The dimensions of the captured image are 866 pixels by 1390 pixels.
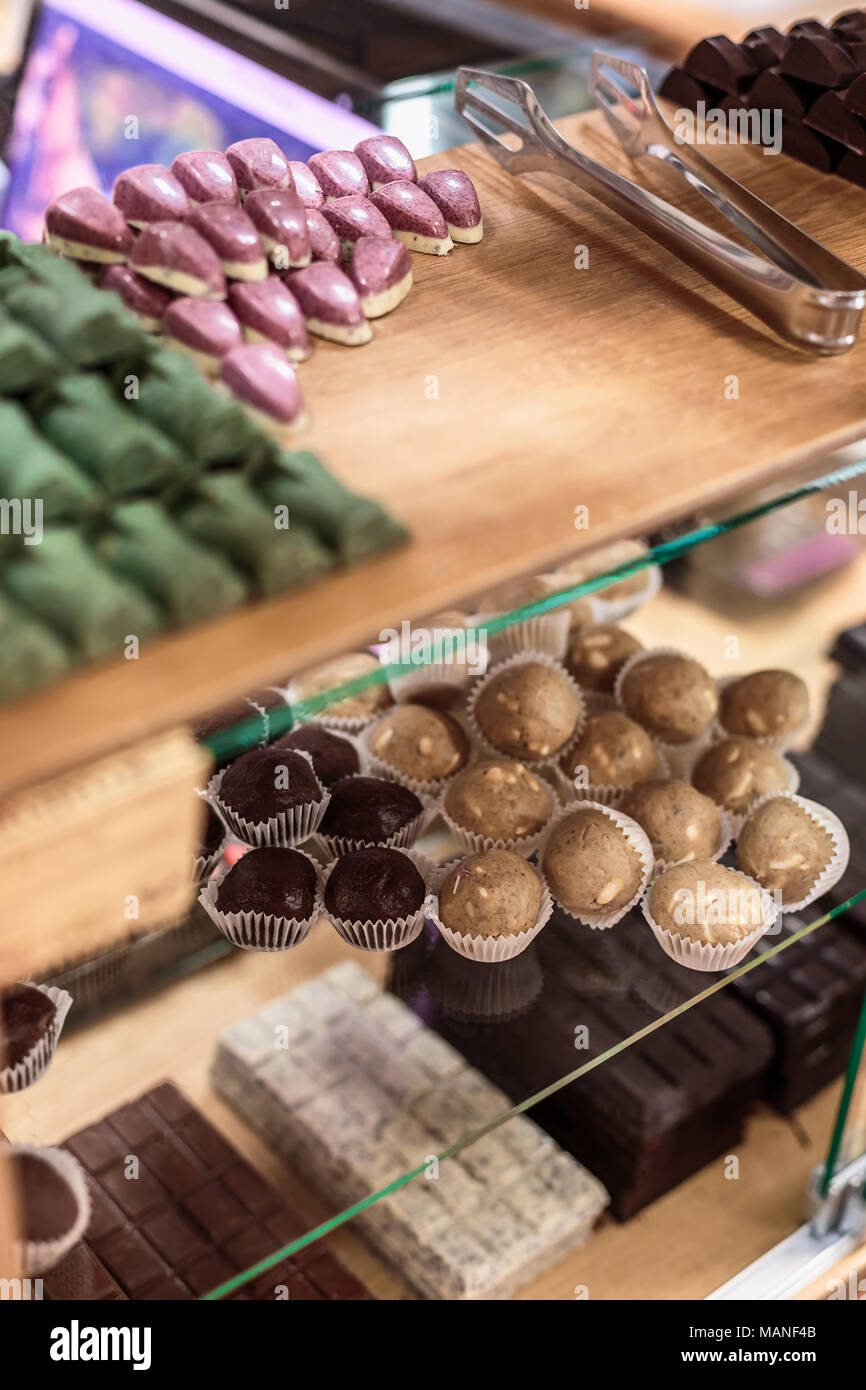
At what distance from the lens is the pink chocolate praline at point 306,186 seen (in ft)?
3.17

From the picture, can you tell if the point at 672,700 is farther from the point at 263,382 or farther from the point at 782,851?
the point at 263,382

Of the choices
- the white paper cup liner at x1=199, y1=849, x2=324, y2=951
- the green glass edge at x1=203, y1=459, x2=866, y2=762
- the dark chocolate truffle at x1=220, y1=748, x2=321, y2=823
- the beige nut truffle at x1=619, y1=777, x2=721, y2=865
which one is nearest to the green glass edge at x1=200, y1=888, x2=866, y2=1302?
the beige nut truffle at x1=619, y1=777, x2=721, y2=865

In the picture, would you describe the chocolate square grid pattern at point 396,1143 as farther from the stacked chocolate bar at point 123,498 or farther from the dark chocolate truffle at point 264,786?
the stacked chocolate bar at point 123,498

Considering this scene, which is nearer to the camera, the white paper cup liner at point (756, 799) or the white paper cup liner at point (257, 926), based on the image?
the white paper cup liner at point (257, 926)

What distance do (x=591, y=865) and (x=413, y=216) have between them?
539 mm

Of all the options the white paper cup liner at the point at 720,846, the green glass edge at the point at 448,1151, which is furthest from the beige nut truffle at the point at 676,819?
the green glass edge at the point at 448,1151

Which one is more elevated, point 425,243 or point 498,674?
point 425,243

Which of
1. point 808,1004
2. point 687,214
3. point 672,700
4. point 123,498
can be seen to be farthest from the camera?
point 808,1004

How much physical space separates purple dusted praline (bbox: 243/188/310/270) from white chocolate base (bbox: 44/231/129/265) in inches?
3.7

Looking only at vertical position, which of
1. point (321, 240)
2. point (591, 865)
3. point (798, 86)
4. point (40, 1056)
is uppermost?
point (798, 86)

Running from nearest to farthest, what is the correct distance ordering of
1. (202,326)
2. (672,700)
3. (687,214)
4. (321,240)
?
(202,326) < (321,240) < (687,214) < (672,700)

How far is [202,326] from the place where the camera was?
0.83 m

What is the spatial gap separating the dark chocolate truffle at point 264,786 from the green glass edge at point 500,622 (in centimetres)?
28

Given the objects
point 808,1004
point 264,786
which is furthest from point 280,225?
point 808,1004
